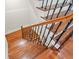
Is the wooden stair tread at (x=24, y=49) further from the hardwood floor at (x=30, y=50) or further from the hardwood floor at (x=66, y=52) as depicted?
the hardwood floor at (x=66, y=52)

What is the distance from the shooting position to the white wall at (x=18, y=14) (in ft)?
14.3

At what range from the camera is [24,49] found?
3.68 m

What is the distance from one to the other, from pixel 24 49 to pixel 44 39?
2.22 feet

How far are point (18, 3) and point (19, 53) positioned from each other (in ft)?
6.17

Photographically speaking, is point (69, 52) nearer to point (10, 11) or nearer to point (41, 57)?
point (41, 57)

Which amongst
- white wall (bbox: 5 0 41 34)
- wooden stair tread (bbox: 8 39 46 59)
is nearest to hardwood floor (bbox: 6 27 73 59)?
wooden stair tread (bbox: 8 39 46 59)

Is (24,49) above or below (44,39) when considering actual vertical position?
below

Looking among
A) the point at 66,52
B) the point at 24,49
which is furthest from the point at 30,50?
the point at 66,52

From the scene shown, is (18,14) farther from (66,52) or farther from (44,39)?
(66,52)

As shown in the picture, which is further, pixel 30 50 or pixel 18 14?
pixel 18 14

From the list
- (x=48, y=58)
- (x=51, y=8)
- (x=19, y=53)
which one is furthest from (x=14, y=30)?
(x=48, y=58)

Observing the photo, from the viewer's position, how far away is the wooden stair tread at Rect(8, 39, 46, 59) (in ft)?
10.9

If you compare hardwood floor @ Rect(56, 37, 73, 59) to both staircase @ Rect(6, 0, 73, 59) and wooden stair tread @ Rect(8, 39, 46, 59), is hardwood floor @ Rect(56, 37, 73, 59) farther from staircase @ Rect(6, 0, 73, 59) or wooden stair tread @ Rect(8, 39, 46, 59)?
wooden stair tread @ Rect(8, 39, 46, 59)

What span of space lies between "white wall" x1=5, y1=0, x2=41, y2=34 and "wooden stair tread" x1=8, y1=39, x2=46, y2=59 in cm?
76
